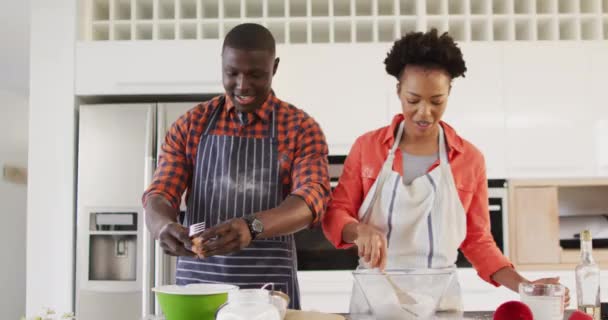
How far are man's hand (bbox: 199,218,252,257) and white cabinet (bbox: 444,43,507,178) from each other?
1691 mm

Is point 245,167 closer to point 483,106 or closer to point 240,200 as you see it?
point 240,200

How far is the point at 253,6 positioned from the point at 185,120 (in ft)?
5.31

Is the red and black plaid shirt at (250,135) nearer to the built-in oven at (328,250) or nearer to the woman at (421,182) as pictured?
the woman at (421,182)

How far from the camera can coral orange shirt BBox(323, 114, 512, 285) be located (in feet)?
4.89

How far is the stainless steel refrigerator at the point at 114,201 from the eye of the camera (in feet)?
8.27

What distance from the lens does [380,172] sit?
59.1 inches

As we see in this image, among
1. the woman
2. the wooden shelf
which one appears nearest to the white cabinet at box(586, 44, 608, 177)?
the wooden shelf

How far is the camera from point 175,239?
118 centimetres

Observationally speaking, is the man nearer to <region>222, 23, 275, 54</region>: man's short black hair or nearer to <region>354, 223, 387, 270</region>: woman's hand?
<region>222, 23, 275, 54</region>: man's short black hair

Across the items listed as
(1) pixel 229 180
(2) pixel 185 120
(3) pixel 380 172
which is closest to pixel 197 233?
(1) pixel 229 180

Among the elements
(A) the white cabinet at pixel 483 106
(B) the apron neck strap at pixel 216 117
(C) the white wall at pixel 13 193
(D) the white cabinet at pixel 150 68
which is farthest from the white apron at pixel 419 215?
(C) the white wall at pixel 13 193

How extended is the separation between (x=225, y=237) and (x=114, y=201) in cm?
155

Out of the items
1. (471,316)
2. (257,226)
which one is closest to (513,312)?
(471,316)

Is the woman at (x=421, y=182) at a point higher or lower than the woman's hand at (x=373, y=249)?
higher
